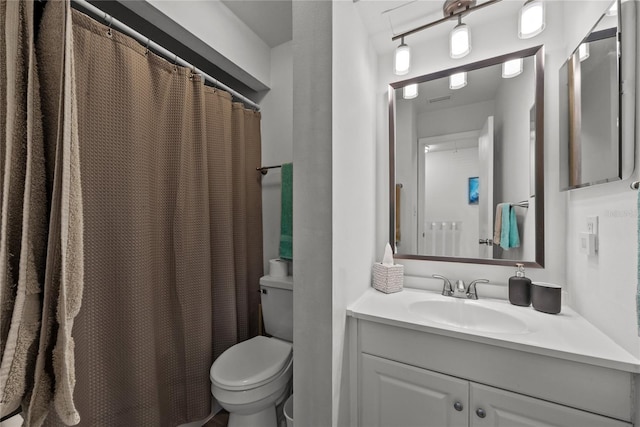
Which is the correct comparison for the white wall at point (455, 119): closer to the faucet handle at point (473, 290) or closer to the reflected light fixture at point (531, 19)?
the reflected light fixture at point (531, 19)

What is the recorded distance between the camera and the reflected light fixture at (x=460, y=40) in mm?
1194

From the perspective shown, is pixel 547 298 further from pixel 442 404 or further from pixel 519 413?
pixel 442 404

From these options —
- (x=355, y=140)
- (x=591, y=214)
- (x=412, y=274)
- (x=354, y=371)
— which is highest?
(x=355, y=140)

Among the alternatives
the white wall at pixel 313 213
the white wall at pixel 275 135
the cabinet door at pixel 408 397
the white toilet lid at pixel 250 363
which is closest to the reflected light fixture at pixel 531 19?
the white wall at pixel 313 213

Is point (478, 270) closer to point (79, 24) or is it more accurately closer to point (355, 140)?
point (355, 140)

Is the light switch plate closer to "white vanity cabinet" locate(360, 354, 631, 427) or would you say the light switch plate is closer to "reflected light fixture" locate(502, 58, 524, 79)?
"white vanity cabinet" locate(360, 354, 631, 427)

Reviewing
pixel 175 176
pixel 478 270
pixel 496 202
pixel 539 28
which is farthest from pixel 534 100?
pixel 175 176

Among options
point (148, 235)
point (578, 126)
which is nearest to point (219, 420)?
point (148, 235)

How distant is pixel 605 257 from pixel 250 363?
155cm

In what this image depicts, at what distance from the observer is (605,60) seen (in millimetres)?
818

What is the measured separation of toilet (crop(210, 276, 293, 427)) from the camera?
1.14m

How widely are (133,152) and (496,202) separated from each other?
175 cm

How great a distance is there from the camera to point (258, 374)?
3.94 ft

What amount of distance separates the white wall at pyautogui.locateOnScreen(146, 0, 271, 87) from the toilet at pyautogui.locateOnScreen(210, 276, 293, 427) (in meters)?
1.46
